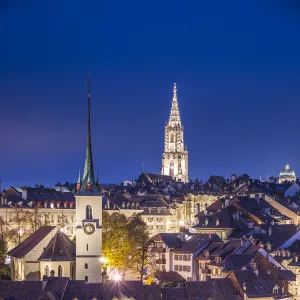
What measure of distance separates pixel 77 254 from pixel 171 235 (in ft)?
74.5

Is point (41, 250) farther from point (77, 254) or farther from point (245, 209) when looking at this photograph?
point (245, 209)

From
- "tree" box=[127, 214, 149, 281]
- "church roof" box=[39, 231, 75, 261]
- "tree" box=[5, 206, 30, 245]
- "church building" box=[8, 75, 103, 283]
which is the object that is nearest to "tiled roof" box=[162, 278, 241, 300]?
"church building" box=[8, 75, 103, 283]

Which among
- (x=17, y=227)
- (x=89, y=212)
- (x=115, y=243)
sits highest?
(x=17, y=227)

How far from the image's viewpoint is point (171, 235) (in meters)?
102

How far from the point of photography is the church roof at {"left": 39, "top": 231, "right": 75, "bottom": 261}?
81.7 m

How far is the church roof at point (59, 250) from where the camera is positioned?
8169 cm

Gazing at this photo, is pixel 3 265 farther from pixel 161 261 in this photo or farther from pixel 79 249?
pixel 161 261

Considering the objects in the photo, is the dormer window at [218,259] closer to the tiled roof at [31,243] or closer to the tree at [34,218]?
the tiled roof at [31,243]

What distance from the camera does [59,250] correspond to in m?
82.2

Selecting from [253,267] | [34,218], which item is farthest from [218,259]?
[34,218]

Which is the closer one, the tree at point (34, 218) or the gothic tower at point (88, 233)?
the gothic tower at point (88, 233)

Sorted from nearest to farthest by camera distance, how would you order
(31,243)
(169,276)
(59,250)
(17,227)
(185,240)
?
1. (59,250)
2. (31,243)
3. (169,276)
4. (185,240)
5. (17,227)

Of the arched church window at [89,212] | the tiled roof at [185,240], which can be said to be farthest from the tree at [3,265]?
the tiled roof at [185,240]

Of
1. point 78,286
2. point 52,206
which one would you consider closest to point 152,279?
point 78,286
